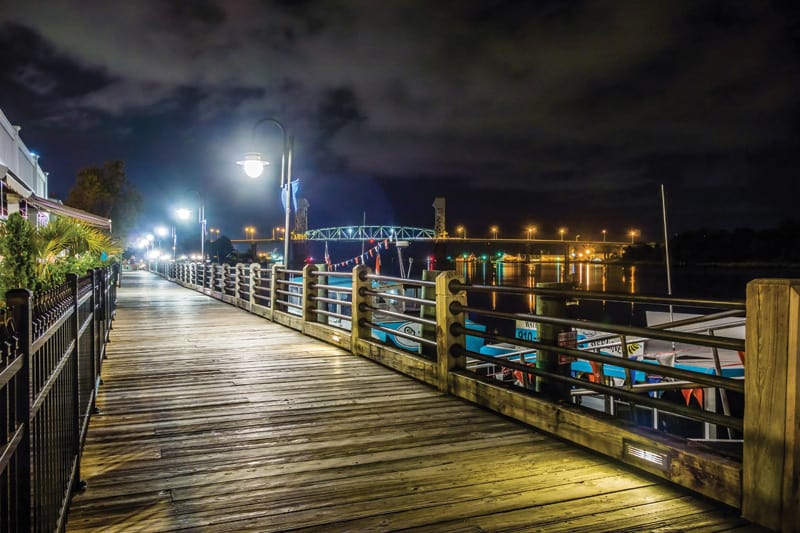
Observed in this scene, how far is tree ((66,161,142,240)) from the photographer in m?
48.7

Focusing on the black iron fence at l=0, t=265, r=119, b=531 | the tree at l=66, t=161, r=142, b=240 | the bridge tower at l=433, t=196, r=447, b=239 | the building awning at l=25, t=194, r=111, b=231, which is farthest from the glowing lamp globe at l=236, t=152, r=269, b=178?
the bridge tower at l=433, t=196, r=447, b=239

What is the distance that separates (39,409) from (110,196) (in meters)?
53.3

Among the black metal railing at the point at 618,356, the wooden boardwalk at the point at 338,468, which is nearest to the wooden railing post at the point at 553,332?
the black metal railing at the point at 618,356

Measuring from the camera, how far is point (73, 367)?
3.52 meters

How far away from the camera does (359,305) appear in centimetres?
873

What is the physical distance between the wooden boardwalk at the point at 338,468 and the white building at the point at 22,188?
873 cm

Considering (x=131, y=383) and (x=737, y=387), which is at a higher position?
(x=737, y=387)

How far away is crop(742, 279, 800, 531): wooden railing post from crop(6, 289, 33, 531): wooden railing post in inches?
134

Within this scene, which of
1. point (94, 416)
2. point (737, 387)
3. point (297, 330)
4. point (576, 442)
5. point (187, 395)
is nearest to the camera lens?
point (737, 387)

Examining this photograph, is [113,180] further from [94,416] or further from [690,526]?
[690,526]

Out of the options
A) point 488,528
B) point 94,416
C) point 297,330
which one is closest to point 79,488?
point 94,416

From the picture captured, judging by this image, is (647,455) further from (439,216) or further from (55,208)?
(439,216)

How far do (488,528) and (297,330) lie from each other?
8890 millimetres

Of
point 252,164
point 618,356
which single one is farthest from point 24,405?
point 252,164
